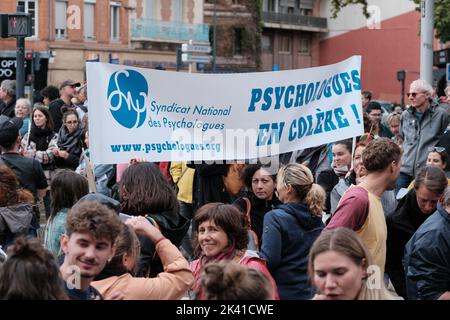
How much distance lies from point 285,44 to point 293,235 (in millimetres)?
62787

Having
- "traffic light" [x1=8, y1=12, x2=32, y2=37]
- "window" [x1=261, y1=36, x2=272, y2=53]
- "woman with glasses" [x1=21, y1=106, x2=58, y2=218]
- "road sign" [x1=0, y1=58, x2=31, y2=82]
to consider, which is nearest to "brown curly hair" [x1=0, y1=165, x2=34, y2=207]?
"woman with glasses" [x1=21, y1=106, x2=58, y2=218]

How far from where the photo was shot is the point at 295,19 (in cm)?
6656

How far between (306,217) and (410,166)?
462cm

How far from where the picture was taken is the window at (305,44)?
224ft

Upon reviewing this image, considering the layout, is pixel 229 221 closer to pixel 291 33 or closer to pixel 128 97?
pixel 128 97

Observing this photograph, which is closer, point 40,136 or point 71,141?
point 71,141

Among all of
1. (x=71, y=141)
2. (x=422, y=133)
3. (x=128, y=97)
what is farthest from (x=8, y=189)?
(x=422, y=133)

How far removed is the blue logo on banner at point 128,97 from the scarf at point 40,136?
406cm

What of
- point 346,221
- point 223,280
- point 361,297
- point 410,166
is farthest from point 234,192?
point 223,280

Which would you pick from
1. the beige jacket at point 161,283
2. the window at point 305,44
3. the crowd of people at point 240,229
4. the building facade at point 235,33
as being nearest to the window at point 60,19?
the building facade at point 235,33

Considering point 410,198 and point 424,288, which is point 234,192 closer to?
point 410,198

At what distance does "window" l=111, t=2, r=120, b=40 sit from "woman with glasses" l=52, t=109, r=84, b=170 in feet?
115

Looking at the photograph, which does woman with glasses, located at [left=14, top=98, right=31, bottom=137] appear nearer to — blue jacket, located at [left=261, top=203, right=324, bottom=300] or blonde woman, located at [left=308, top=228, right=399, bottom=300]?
blue jacket, located at [left=261, top=203, right=324, bottom=300]

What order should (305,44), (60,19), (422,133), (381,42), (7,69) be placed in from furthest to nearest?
1. (305,44)
2. (381,42)
3. (60,19)
4. (7,69)
5. (422,133)
